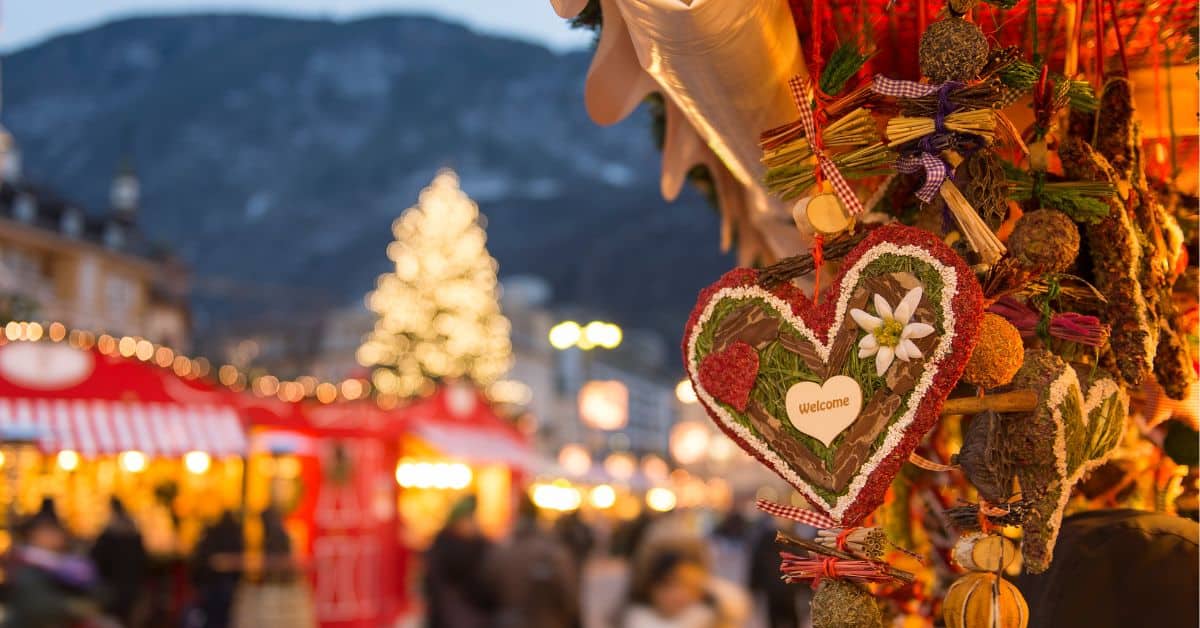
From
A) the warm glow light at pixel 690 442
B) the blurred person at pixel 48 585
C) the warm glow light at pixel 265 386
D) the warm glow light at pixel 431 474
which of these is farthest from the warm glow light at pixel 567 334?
the warm glow light at pixel 690 442

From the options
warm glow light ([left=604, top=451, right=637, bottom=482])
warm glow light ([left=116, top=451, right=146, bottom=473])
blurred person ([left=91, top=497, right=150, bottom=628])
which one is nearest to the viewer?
blurred person ([left=91, top=497, right=150, bottom=628])

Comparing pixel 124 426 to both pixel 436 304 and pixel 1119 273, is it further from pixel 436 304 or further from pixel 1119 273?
pixel 436 304

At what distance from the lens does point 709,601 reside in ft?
18.0

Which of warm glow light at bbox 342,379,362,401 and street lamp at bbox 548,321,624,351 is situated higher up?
street lamp at bbox 548,321,624,351

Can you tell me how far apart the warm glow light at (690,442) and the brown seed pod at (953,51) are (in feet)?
77.7

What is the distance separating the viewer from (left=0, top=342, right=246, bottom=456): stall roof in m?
10.1

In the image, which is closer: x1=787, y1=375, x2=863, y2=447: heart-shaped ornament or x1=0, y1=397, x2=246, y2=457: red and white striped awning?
x1=787, y1=375, x2=863, y2=447: heart-shaped ornament

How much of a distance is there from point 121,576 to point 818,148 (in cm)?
1184

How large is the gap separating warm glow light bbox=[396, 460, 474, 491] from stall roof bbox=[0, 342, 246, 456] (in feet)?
18.8

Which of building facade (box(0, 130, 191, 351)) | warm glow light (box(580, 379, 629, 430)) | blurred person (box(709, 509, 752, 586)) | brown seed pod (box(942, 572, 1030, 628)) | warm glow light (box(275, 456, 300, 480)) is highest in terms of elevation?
building facade (box(0, 130, 191, 351))

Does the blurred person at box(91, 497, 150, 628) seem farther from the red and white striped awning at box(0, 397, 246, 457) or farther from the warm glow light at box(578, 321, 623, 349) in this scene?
the warm glow light at box(578, 321, 623, 349)

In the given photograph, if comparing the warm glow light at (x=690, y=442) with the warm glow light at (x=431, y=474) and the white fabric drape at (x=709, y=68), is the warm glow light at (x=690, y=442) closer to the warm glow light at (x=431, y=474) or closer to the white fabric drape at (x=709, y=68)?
the warm glow light at (x=431, y=474)

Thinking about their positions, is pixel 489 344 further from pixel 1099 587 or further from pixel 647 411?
pixel 647 411

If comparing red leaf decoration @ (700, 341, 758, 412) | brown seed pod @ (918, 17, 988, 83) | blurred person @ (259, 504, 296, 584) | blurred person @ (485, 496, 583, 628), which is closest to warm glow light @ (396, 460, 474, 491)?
blurred person @ (259, 504, 296, 584)
